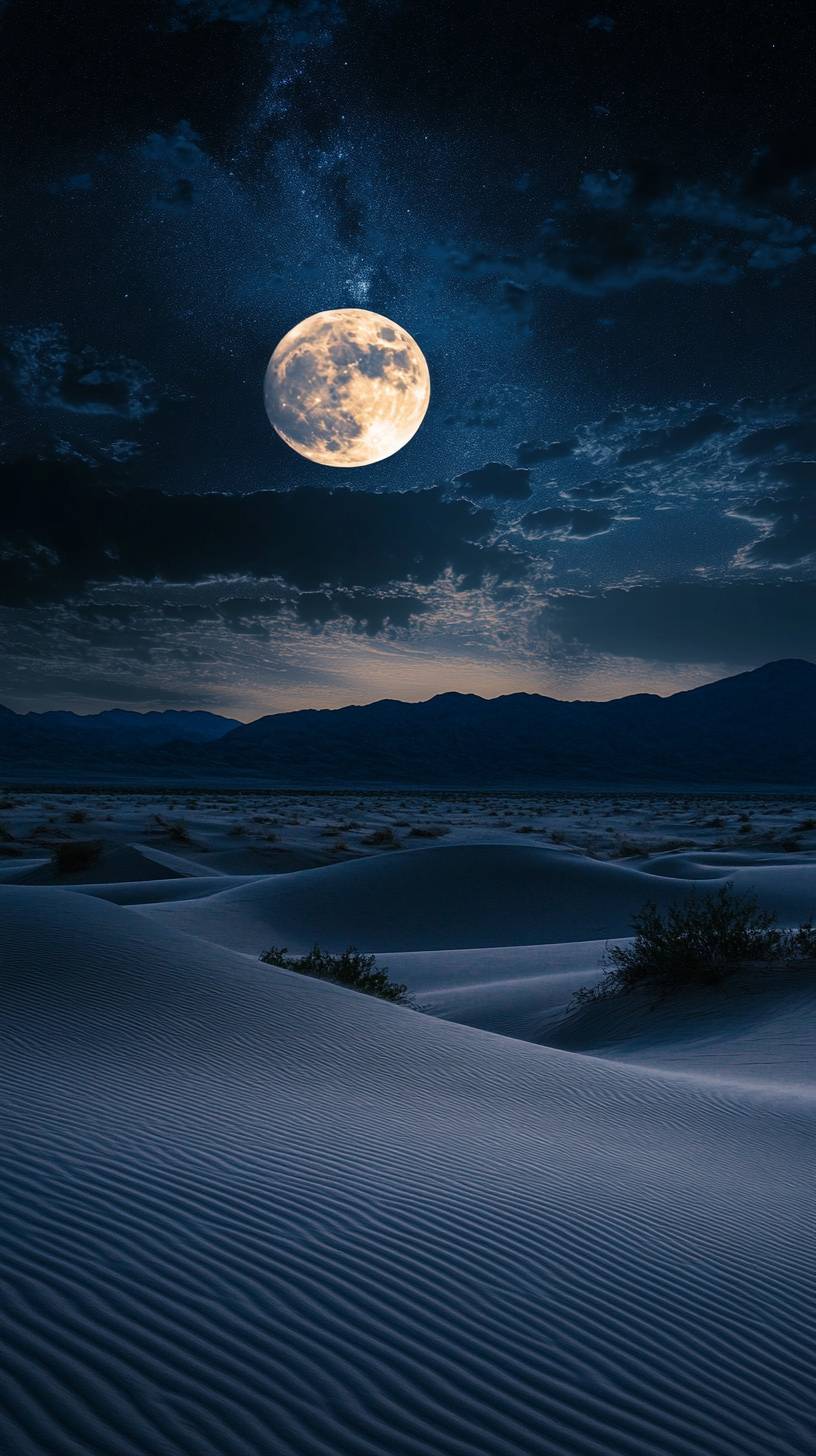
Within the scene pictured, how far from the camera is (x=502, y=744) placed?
151375 mm

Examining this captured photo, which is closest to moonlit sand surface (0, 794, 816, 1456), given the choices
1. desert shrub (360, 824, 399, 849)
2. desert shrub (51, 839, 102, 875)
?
desert shrub (51, 839, 102, 875)

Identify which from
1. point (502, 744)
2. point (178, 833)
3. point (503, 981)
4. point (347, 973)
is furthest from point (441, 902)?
point (502, 744)

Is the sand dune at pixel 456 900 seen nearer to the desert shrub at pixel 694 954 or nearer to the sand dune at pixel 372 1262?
the desert shrub at pixel 694 954

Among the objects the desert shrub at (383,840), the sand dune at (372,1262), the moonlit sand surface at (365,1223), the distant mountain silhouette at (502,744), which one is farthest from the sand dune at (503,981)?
the distant mountain silhouette at (502,744)

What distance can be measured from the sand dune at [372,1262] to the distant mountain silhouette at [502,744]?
316 ft

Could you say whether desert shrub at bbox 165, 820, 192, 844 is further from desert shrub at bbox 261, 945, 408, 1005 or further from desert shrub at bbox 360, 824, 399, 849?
desert shrub at bbox 261, 945, 408, 1005

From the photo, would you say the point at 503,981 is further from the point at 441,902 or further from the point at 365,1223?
the point at 365,1223

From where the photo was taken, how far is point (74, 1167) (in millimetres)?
2650

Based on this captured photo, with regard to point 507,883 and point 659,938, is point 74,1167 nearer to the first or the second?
point 659,938

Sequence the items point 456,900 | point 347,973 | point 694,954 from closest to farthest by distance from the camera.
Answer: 1. point 347,973
2. point 694,954
3. point 456,900

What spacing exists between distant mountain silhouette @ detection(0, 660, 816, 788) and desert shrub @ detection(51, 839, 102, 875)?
261ft

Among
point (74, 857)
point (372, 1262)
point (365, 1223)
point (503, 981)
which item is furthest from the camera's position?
point (74, 857)

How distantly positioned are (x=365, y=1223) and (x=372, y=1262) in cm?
24

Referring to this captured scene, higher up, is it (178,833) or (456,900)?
(178,833)
